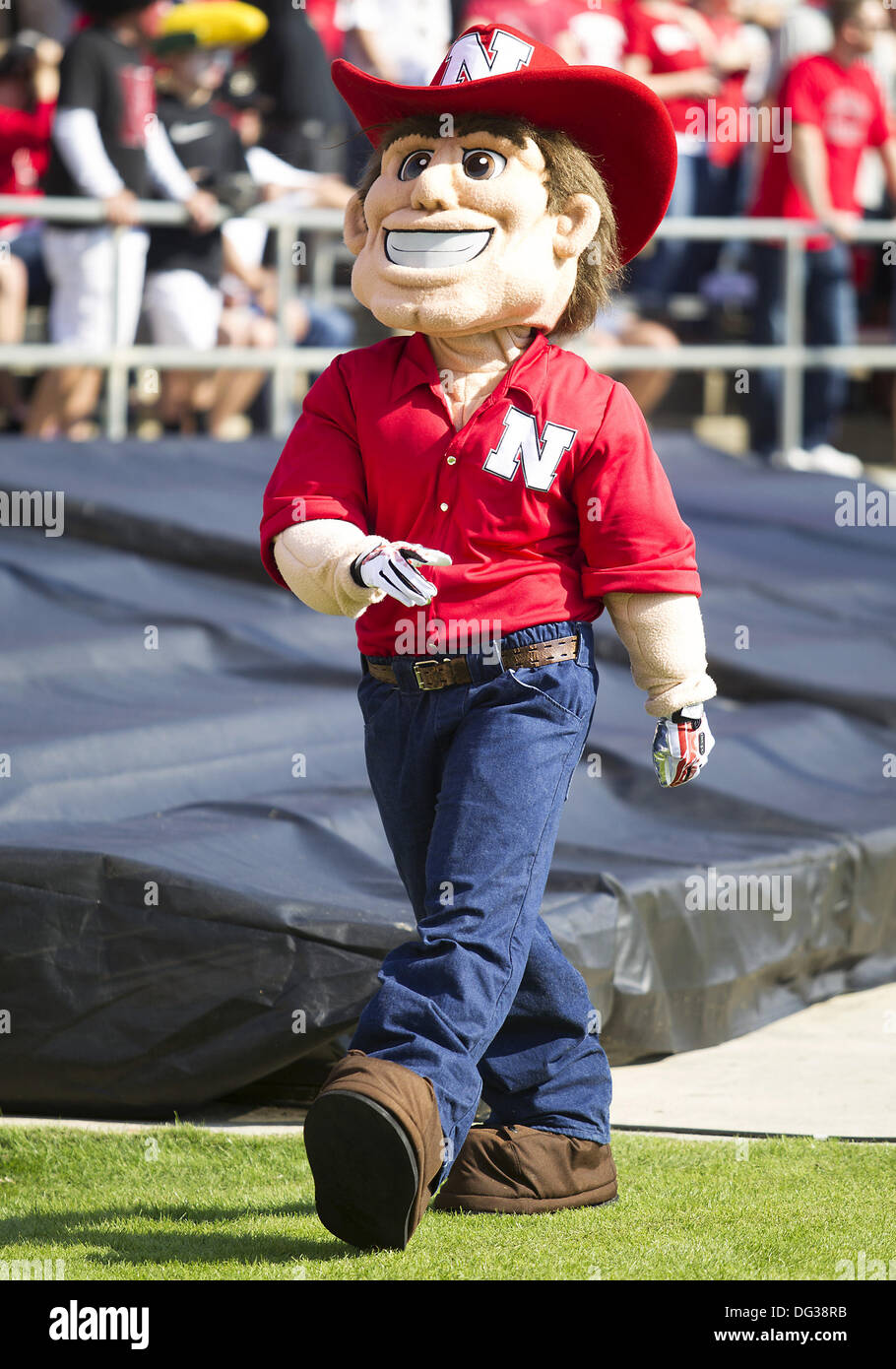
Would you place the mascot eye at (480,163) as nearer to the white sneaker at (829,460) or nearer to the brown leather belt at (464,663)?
the brown leather belt at (464,663)

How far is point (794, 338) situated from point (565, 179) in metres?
5.80

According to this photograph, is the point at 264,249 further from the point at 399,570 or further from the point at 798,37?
the point at 399,570

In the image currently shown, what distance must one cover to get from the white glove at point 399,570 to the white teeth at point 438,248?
46 cm

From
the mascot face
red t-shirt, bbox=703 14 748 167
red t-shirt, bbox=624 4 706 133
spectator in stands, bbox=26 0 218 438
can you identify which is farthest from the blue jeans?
red t-shirt, bbox=624 4 706 133

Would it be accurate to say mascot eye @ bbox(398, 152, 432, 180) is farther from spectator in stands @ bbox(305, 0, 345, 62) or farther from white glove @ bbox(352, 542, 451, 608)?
spectator in stands @ bbox(305, 0, 345, 62)

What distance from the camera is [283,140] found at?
7.84 metres

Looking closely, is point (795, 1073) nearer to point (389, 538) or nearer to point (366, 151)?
point (389, 538)

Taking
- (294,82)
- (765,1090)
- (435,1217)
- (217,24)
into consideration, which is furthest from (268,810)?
(294,82)

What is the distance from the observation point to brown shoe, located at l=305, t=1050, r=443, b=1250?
2.22 m

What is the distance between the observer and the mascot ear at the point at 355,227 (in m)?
2.76

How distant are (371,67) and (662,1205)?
245 inches

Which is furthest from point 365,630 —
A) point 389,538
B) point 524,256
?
point 524,256

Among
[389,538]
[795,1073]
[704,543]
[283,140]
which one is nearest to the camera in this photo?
[389,538]

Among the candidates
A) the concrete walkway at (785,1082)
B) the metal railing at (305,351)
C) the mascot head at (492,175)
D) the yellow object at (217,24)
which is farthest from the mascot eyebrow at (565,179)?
the yellow object at (217,24)
